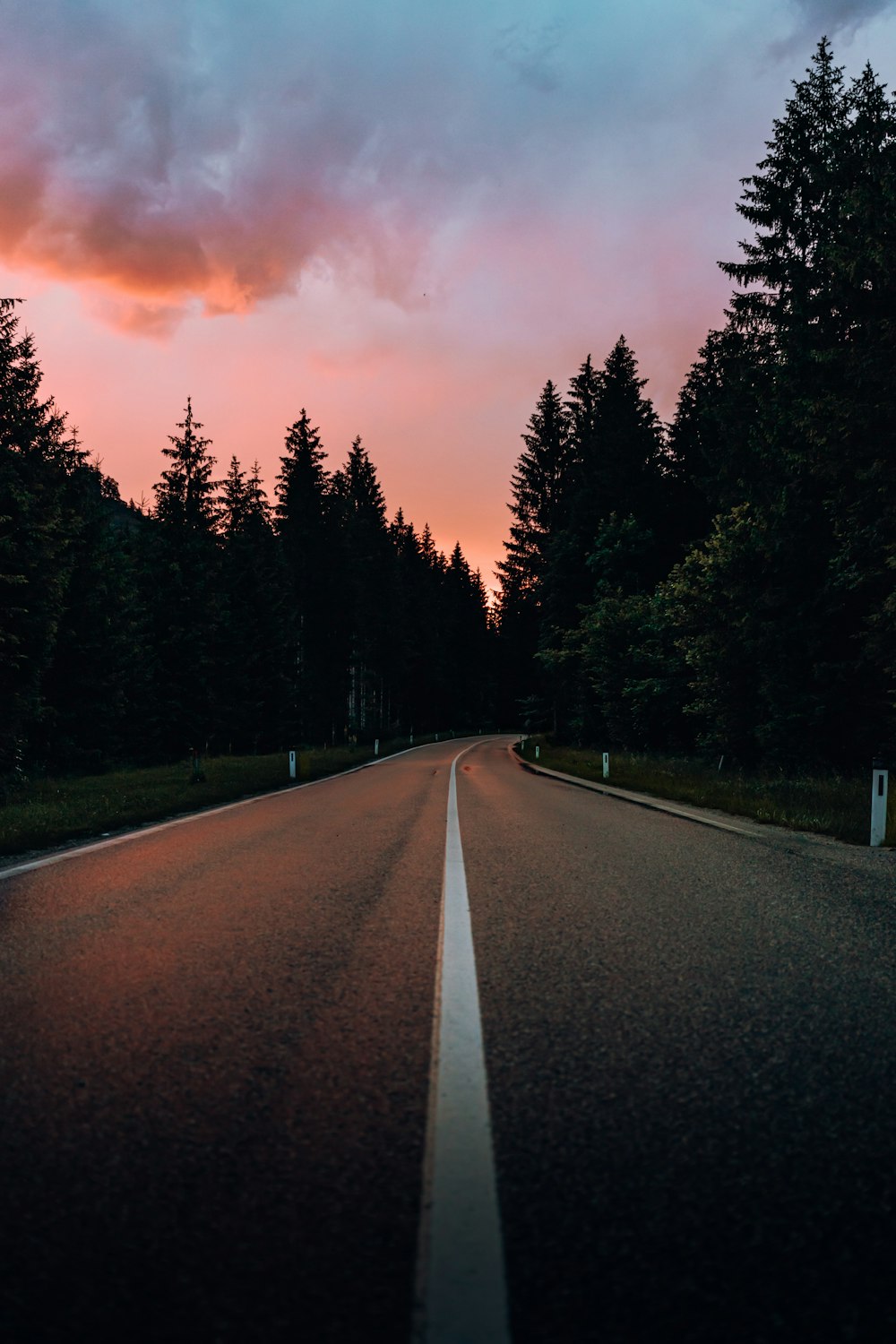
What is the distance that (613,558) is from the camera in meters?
42.1

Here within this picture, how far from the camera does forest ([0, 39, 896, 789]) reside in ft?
62.2

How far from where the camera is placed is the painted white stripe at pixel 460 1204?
159 centimetres

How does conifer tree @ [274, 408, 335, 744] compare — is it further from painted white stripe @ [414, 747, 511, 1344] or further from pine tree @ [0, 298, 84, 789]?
painted white stripe @ [414, 747, 511, 1344]

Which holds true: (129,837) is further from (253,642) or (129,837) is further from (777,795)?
(253,642)

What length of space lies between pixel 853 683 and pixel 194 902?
18277 mm

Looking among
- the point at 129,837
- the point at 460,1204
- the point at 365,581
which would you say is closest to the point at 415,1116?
the point at 460,1204

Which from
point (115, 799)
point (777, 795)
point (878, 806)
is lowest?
point (115, 799)

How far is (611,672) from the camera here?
37125mm

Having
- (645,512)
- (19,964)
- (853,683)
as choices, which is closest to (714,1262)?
(19,964)

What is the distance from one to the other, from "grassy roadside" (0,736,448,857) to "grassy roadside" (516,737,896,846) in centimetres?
852

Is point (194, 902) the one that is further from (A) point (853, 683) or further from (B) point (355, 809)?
(A) point (853, 683)

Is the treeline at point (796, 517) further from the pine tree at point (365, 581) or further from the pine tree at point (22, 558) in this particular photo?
the pine tree at point (365, 581)

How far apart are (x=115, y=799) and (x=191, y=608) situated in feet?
93.8

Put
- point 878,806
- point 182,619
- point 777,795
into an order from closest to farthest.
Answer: point 878,806 → point 777,795 → point 182,619
